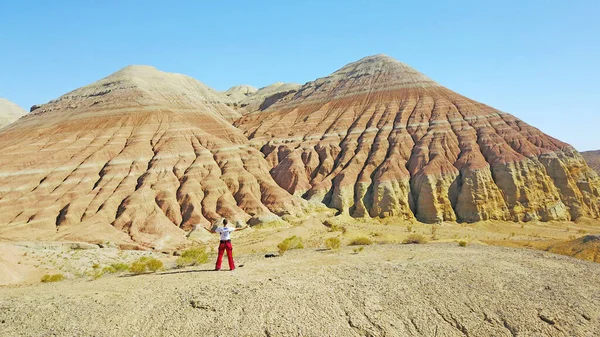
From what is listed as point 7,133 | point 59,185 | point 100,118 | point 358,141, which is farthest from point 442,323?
point 7,133

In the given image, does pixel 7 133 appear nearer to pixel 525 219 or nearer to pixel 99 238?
pixel 99 238

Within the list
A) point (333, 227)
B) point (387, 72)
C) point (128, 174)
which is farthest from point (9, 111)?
point (333, 227)

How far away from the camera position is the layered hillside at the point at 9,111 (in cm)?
11897

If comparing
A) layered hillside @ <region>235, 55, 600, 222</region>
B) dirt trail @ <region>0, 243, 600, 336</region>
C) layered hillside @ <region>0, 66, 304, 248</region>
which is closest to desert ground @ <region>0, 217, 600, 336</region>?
dirt trail @ <region>0, 243, 600, 336</region>

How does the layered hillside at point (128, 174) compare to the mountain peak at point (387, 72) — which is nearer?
the layered hillside at point (128, 174)

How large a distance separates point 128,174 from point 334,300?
41.4 metres

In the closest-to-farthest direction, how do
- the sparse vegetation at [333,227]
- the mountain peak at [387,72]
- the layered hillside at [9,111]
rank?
the sparse vegetation at [333,227], the mountain peak at [387,72], the layered hillside at [9,111]

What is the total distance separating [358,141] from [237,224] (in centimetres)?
2660

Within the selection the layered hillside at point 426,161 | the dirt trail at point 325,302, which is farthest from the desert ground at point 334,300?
the layered hillside at point 426,161

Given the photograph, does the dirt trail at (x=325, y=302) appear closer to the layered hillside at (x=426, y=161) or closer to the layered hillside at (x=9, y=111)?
the layered hillside at (x=426, y=161)

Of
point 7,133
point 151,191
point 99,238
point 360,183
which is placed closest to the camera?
point 99,238

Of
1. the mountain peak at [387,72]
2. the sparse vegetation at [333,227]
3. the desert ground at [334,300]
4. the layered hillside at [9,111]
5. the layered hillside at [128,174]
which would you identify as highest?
the layered hillside at [9,111]

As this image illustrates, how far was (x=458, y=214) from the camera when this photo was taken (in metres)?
44.8

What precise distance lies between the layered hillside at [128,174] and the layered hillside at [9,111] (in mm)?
71044
